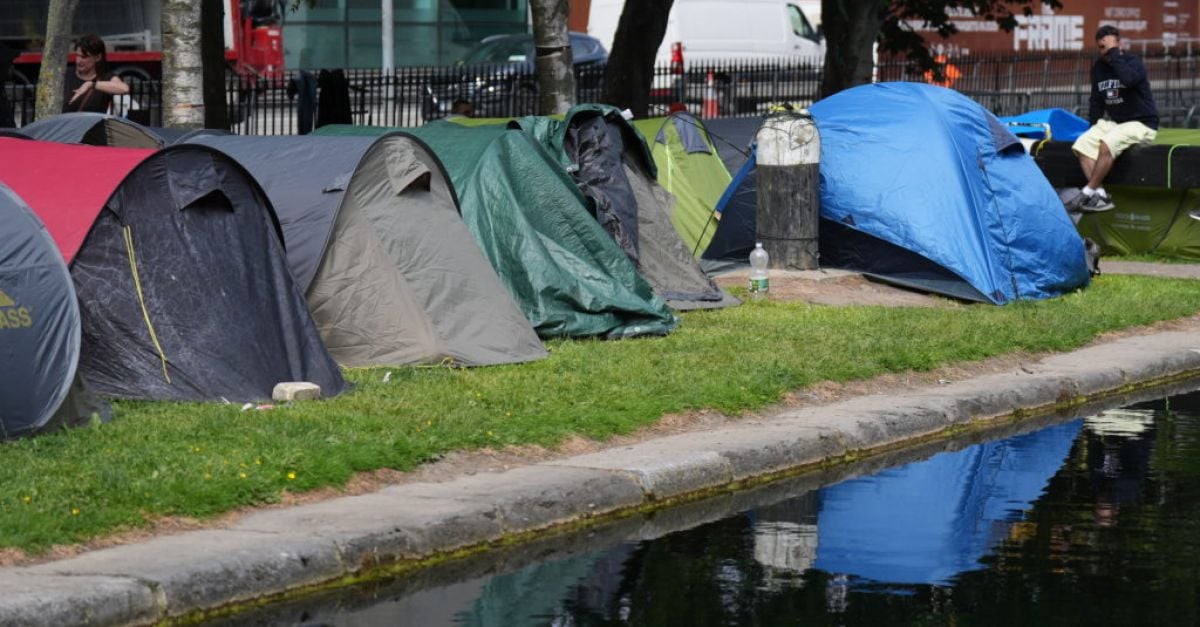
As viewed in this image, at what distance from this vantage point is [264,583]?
6543 mm

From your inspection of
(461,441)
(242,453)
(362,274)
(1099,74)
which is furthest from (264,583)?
(1099,74)

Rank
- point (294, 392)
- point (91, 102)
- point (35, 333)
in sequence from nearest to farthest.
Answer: point (35, 333)
point (294, 392)
point (91, 102)

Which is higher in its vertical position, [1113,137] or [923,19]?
[923,19]

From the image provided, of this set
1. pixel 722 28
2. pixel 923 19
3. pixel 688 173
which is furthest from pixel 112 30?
pixel 688 173

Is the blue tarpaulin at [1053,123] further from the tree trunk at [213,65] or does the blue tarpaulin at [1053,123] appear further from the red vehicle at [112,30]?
the red vehicle at [112,30]

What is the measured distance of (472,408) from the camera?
30.6 feet

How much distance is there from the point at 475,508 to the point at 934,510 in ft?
6.60

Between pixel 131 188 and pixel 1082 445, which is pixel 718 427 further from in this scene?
pixel 131 188

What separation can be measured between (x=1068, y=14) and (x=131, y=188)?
38643mm

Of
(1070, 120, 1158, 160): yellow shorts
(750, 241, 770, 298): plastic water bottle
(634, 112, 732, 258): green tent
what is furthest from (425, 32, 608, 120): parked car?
(750, 241, 770, 298): plastic water bottle

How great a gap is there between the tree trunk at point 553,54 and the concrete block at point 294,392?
22.4 ft

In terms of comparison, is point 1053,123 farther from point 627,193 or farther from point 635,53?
point 627,193

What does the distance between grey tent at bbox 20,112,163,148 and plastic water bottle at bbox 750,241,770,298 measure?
4.59 metres

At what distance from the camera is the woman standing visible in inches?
613
